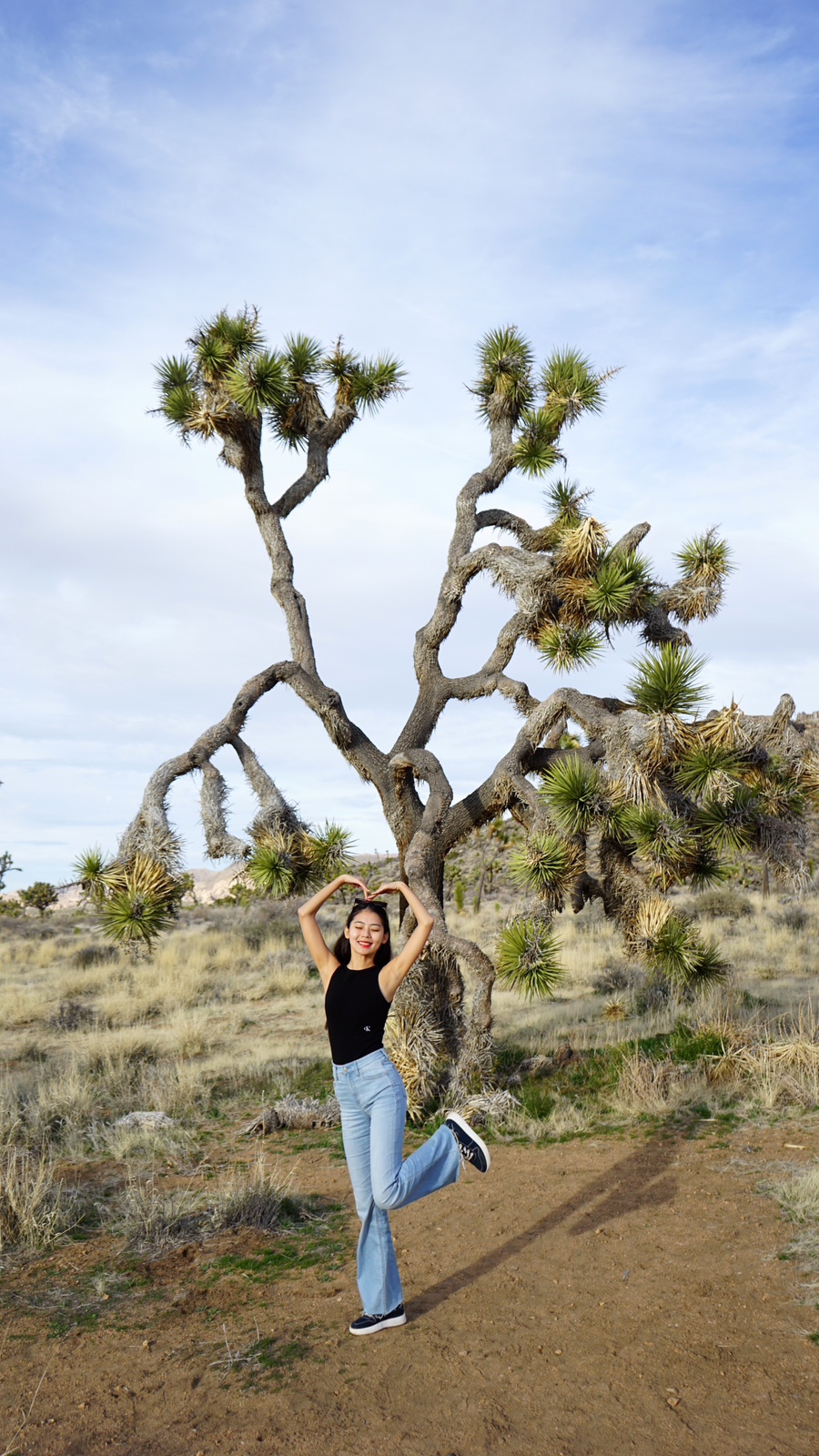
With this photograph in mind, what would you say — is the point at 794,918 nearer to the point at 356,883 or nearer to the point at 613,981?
the point at 613,981

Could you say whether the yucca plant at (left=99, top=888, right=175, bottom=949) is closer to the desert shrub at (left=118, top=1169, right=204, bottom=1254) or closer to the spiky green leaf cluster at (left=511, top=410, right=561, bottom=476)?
the desert shrub at (left=118, top=1169, right=204, bottom=1254)

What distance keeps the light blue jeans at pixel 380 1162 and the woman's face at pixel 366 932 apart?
17.4 inches

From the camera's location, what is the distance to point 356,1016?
4230 millimetres

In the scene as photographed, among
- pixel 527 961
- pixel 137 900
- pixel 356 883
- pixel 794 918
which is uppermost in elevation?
pixel 137 900

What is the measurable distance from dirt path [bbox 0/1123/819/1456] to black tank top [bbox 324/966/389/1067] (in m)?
1.26

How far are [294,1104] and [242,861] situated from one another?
2401 millimetres

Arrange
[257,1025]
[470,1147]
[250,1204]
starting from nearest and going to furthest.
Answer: [470,1147] → [250,1204] → [257,1025]

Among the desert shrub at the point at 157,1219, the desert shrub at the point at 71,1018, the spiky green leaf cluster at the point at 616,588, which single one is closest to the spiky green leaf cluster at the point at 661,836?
the spiky green leaf cluster at the point at 616,588

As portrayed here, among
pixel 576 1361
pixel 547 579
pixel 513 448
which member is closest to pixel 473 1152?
pixel 576 1361

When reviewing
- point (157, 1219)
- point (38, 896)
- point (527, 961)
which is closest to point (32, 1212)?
point (157, 1219)

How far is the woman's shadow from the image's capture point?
4.89m

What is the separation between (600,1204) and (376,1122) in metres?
2.51

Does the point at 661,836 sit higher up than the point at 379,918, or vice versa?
the point at 661,836

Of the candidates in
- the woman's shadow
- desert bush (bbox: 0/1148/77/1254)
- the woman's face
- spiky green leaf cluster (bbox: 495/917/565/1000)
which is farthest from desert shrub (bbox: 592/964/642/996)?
the woman's face
